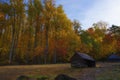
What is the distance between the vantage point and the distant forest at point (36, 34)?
65875 millimetres

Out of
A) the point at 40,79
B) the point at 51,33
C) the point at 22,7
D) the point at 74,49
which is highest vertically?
the point at 22,7

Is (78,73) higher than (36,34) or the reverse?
the reverse

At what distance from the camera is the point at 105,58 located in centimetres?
8438

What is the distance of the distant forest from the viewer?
65.9 meters

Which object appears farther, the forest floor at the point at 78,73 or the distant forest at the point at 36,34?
the distant forest at the point at 36,34

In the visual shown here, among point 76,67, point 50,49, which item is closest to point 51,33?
point 50,49

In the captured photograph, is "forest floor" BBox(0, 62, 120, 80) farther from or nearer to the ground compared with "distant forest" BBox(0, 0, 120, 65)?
nearer to the ground

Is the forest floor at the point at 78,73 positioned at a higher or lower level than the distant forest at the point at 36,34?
lower

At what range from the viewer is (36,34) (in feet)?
241

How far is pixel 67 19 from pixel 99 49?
1713cm

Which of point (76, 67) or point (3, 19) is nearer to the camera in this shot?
point (76, 67)

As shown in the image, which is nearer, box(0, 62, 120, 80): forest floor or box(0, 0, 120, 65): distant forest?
box(0, 62, 120, 80): forest floor

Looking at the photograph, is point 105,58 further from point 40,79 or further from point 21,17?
point 40,79

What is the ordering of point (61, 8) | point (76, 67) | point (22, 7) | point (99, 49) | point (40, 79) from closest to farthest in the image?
point (40, 79) → point (76, 67) → point (22, 7) → point (61, 8) → point (99, 49)
